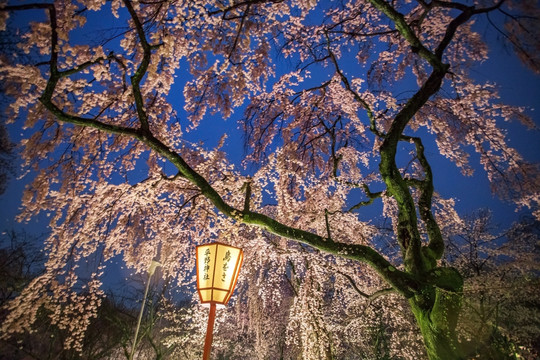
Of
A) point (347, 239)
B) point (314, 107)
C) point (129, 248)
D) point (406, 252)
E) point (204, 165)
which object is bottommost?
point (406, 252)

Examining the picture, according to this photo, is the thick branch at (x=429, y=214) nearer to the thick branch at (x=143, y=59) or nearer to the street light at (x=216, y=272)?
the street light at (x=216, y=272)

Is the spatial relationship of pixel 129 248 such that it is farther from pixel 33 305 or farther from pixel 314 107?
pixel 314 107

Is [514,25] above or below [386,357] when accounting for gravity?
above

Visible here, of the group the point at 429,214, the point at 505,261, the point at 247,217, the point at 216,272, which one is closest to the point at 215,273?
the point at 216,272

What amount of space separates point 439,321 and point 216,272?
349 centimetres

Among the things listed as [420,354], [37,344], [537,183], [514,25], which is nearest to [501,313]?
[420,354]

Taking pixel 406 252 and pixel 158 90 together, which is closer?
pixel 406 252

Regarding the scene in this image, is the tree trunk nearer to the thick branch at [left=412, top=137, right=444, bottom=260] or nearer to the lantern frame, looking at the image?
the thick branch at [left=412, top=137, right=444, bottom=260]

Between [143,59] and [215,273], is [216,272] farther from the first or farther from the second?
[143,59]

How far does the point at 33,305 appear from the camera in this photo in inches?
261

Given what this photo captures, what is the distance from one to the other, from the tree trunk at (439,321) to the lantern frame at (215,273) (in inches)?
118

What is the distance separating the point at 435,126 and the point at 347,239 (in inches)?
187

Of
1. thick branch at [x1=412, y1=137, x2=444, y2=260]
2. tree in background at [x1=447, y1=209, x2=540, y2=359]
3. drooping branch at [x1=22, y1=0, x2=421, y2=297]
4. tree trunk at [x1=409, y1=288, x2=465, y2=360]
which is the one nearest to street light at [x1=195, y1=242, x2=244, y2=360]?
drooping branch at [x1=22, y1=0, x2=421, y2=297]

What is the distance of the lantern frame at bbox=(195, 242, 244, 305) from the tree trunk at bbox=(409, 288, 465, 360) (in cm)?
300
